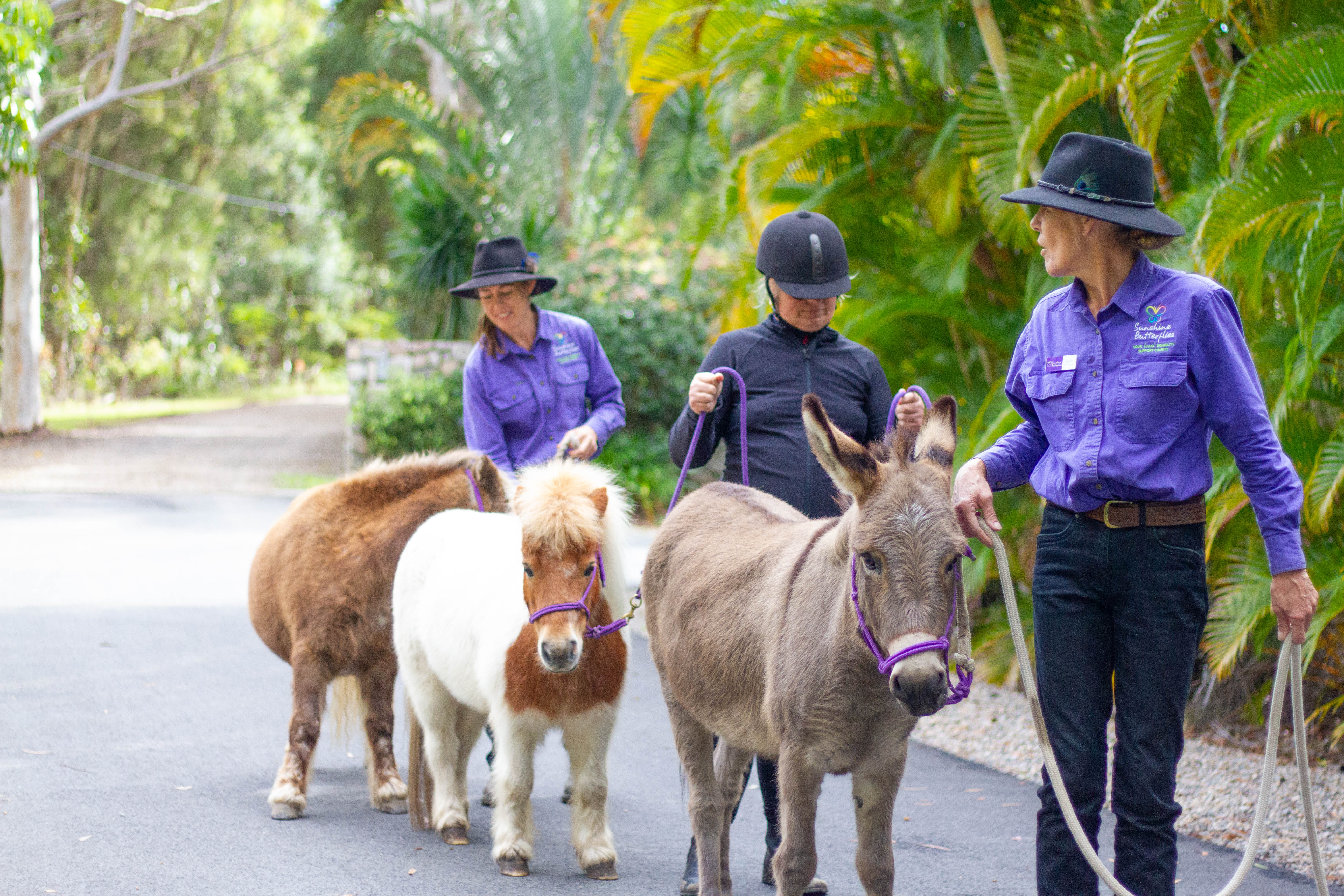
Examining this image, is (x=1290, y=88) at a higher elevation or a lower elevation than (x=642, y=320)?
higher

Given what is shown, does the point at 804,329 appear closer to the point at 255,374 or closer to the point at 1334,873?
the point at 1334,873

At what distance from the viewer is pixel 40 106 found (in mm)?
18516

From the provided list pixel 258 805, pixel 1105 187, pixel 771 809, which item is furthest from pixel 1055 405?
pixel 258 805

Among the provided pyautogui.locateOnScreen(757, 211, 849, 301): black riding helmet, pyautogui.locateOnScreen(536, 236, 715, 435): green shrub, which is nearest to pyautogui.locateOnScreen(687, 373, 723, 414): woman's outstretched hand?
pyautogui.locateOnScreen(757, 211, 849, 301): black riding helmet

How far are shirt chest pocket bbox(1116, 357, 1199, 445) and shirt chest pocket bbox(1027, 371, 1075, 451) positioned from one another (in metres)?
0.19

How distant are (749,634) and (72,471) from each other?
→ 1770cm

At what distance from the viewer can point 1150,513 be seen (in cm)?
316

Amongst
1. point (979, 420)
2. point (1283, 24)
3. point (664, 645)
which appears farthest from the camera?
point (979, 420)

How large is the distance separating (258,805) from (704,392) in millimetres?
3055

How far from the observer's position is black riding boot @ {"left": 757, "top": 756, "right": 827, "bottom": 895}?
4.38m

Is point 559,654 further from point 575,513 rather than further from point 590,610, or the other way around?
point 575,513

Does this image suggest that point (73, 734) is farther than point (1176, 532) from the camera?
Yes

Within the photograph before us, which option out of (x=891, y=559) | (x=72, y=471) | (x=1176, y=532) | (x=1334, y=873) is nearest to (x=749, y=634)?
(x=891, y=559)

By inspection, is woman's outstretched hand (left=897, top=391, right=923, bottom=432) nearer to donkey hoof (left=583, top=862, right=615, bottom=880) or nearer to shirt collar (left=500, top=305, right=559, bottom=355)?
donkey hoof (left=583, top=862, right=615, bottom=880)
